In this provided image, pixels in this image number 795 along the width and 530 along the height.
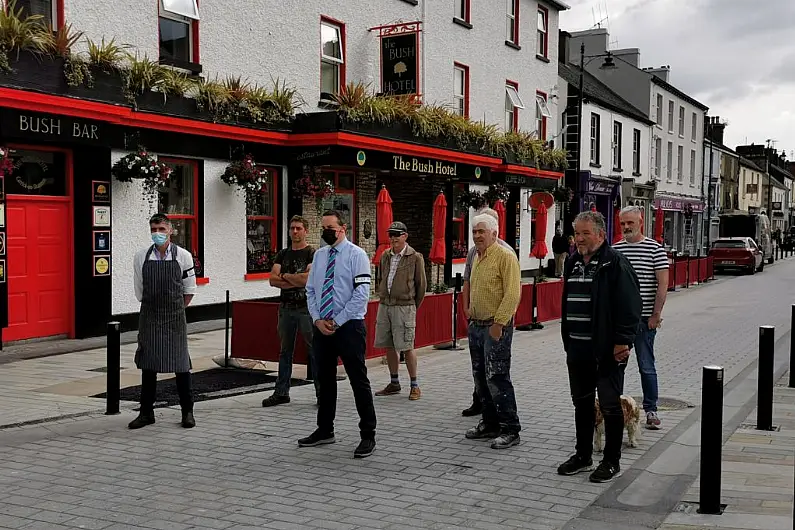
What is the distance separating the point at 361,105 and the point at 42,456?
10760 mm

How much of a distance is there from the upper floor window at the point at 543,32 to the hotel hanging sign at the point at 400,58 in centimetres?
1007

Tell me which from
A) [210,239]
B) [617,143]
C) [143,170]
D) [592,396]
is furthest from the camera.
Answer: [617,143]

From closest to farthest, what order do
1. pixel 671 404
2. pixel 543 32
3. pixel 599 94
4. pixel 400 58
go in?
1. pixel 671 404
2. pixel 400 58
3. pixel 543 32
4. pixel 599 94

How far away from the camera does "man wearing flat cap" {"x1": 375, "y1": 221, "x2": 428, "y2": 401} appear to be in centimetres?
860

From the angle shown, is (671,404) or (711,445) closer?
(711,445)

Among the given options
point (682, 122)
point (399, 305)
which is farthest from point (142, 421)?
point (682, 122)

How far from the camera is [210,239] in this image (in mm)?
14242

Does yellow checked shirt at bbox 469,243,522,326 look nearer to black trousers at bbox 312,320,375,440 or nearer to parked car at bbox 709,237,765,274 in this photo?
black trousers at bbox 312,320,375,440

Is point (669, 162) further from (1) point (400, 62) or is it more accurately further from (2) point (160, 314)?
(2) point (160, 314)

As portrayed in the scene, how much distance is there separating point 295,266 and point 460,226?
15.2m

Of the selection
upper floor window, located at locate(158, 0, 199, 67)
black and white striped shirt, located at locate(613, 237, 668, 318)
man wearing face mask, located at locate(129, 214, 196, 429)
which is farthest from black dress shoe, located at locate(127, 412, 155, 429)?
upper floor window, located at locate(158, 0, 199, 67)

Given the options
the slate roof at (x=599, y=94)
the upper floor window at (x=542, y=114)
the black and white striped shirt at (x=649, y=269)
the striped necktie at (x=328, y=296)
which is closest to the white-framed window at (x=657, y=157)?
the slate roof at (x=599, y=94)

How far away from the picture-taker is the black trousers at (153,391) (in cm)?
729

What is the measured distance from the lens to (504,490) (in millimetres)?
5598
